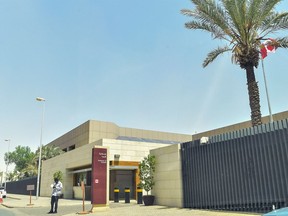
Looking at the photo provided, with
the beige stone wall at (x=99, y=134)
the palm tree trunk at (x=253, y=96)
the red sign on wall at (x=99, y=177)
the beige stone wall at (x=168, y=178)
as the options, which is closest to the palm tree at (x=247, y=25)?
the palm tree trunk at (x=253, y=96)

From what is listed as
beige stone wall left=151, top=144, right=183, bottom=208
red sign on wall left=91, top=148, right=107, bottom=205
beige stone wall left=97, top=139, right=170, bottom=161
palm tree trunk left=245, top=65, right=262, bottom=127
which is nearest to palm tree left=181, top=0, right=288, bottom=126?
palm tree trunk left=245, top=65, right=262, bottom=127

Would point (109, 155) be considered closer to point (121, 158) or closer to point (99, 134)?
point (121, 158)

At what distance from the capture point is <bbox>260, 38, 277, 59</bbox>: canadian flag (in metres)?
15.7

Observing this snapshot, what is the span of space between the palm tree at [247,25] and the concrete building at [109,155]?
9.64 metres

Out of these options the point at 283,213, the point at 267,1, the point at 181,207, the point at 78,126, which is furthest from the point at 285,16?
the point at 78,126

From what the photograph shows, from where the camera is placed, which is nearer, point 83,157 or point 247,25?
point 247,25

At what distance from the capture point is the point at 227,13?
1502cm

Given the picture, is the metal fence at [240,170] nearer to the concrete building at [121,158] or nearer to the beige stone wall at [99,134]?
the concrete building at [121,158]

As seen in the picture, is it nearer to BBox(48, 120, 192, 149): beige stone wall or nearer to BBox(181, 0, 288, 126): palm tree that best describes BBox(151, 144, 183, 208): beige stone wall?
BBox(181, 0, 288, 126): palm tree

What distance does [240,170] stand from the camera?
1255cm

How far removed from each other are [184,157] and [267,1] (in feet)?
28.1

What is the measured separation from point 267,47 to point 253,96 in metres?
3.26

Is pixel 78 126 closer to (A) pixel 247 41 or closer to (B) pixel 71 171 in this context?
(B) pixel 71 171

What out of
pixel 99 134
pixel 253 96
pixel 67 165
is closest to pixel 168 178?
pixel 253 96
